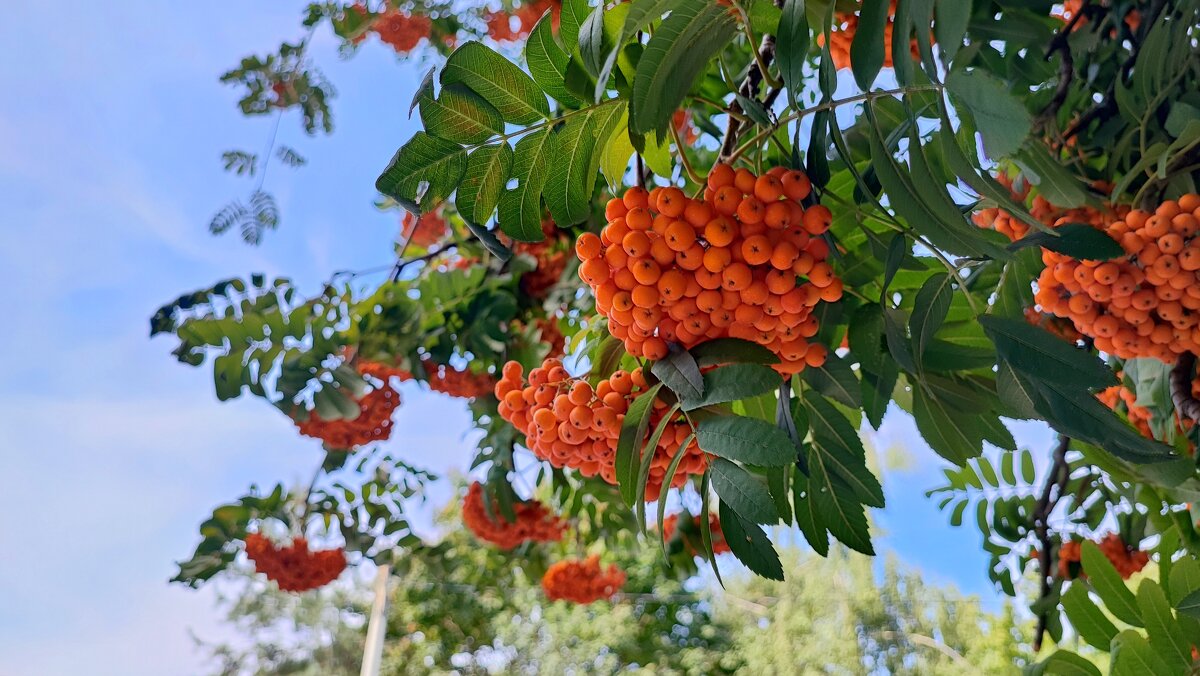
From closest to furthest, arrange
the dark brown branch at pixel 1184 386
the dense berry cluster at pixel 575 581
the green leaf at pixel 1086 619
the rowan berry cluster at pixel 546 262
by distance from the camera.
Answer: the green leaf at pixel 1086 619
the dark brown branch at pixel 1184 386
the rowan berry cluster at pixel 546 262
the dense berry cluster at pixel 575 581

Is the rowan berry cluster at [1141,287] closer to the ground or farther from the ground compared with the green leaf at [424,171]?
farther from the ground

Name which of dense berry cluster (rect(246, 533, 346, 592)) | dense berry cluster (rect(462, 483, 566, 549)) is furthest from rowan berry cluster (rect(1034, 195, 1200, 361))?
dense berry cluster (rect(246, 533, 346, 592))

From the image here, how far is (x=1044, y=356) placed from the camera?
72 centimetres

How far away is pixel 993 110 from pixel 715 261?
0.25 metres

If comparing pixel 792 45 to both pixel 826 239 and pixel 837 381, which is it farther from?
pixel 837 381

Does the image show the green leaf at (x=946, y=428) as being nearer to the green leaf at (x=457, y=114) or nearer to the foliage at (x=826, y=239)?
the foliage at (x=826, y=239)

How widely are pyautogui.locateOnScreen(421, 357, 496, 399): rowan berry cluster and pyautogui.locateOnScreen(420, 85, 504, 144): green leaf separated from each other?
4.55 feet

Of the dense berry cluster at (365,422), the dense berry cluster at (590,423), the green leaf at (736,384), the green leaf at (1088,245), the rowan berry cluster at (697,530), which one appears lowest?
the green leaf at (736,384)

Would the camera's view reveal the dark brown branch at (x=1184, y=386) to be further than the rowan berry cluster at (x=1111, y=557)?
No

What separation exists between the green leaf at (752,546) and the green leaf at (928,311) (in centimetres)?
24

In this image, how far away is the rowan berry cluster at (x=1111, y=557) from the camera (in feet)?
5.99

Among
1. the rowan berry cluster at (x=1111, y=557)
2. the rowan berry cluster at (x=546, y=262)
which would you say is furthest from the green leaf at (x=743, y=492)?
the rowan berry cluster at (x=1111, y=557)

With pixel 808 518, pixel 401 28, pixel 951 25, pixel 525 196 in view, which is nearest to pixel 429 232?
pixel 401 28

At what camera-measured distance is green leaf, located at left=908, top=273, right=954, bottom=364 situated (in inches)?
30.9
